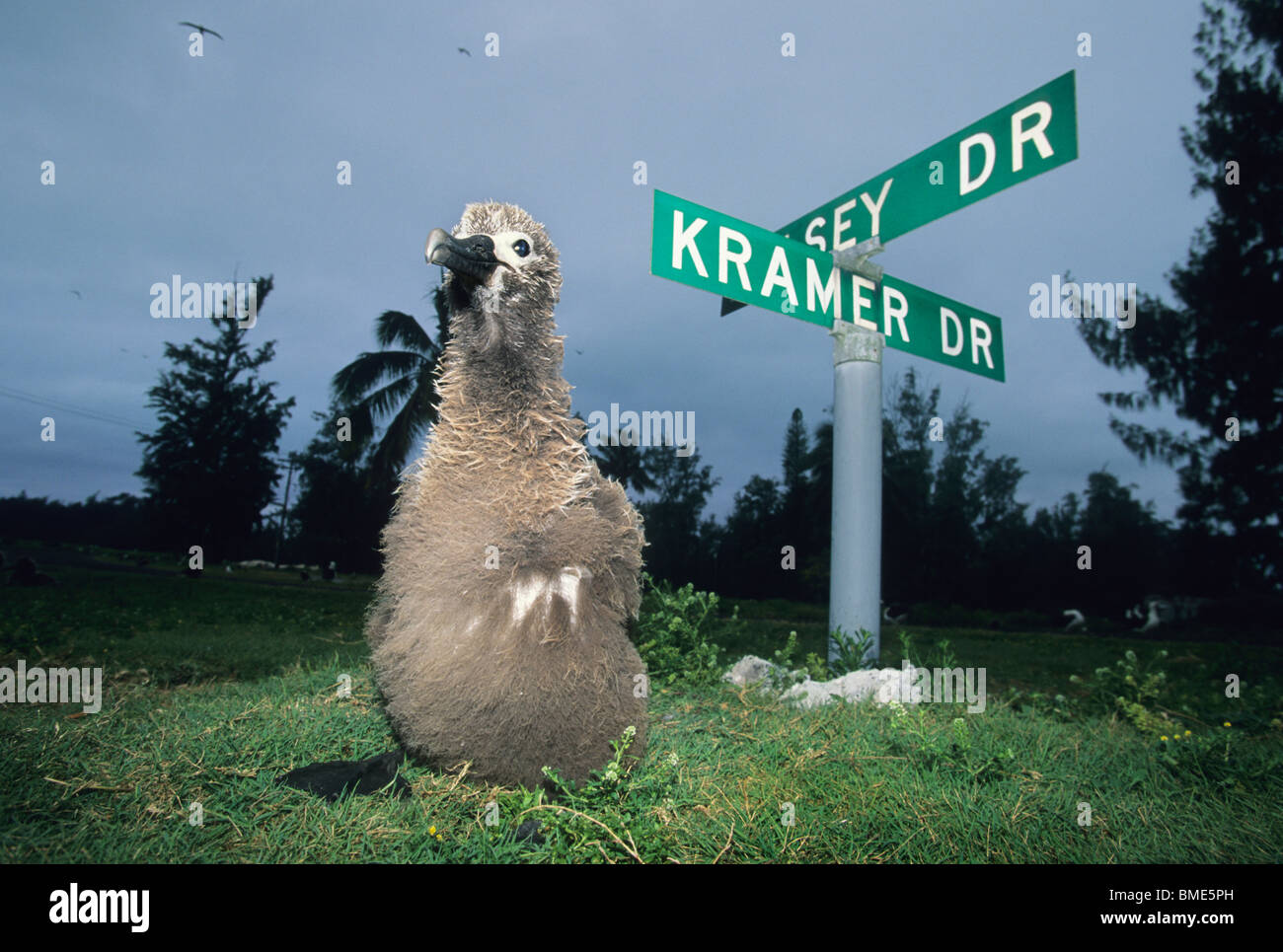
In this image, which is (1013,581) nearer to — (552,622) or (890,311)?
(890,311)

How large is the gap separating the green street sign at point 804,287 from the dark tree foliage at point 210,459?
1402cm

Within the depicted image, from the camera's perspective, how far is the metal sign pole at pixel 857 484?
16.3 feet

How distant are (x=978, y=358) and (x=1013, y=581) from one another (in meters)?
19.1

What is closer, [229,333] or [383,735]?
[383,735]

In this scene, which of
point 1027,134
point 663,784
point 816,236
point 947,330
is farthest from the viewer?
point 947,330

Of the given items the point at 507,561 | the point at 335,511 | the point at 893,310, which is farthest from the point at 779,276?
the point at 335,511

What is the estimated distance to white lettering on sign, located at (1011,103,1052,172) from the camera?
3.81 m

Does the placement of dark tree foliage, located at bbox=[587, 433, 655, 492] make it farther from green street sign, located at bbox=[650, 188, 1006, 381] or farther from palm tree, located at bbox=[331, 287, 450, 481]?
green street sign, located at bbox=[650, 188, 1006, 381]

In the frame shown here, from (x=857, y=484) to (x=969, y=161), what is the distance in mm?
2235

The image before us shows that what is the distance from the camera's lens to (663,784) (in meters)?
2.56

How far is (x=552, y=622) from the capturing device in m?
2.33

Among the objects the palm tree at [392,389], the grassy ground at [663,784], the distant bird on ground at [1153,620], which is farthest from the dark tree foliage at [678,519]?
the grassy ground at [663,784]

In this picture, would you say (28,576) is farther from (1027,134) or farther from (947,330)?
(1027,134)
